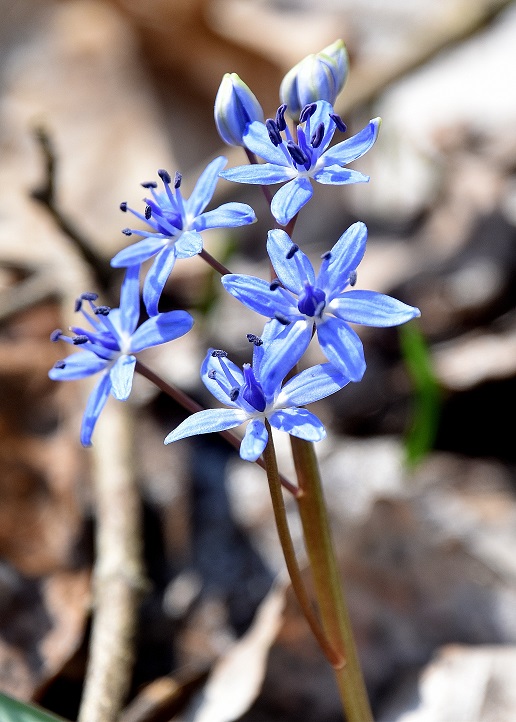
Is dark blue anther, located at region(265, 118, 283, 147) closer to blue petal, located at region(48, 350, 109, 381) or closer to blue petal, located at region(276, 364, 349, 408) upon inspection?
blue petal, located at region(276, 364, 349, 408)

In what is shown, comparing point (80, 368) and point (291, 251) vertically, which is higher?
point (291, 251)

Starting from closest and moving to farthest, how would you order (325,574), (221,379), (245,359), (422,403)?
(221,379) → (325,574) → (422,403) → (245,359)

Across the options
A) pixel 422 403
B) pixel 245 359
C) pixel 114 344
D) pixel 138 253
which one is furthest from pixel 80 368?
pixel 245 359

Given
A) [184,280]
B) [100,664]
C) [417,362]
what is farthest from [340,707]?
[184,280]

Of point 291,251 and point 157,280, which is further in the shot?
point 157,280

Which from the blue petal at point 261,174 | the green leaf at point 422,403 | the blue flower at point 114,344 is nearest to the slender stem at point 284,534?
the blue flower at point 114,344

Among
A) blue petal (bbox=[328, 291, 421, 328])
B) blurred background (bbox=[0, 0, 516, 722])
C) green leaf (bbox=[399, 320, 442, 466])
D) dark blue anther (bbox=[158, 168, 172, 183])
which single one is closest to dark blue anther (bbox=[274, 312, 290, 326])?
blue petal (bbox=[328, 291, 421, 328])

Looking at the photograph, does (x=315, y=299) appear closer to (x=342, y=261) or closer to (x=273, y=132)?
(x=342, y=261)
